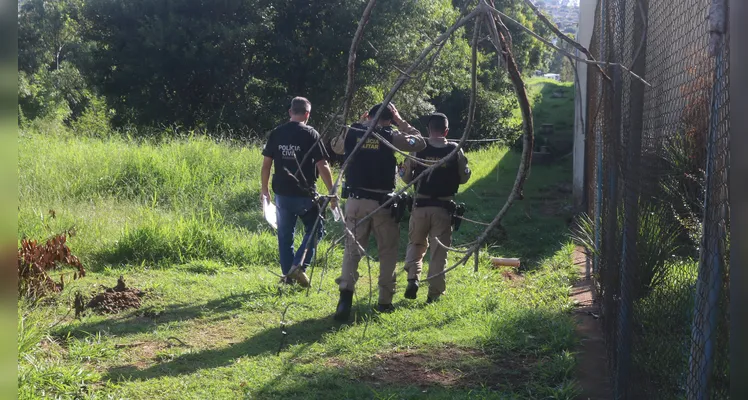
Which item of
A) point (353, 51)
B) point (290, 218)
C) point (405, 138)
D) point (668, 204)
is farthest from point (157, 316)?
point (353, 51)

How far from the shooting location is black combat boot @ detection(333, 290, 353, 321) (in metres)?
6.06

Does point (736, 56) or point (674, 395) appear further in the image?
point (674, 395)

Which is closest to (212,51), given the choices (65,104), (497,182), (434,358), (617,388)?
(497,182)

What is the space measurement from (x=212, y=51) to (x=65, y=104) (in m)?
23.6

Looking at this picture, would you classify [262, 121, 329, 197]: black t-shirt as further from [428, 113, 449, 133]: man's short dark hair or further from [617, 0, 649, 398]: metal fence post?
[617, 0, 649, 398]: metal fence post

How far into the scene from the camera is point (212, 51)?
21.1m

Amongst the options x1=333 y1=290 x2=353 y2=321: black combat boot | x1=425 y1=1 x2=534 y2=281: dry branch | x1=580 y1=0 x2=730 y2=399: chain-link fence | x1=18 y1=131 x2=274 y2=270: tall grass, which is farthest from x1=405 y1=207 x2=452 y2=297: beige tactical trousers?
x1=425 y1=1 x2=534 y2=281: dry branch

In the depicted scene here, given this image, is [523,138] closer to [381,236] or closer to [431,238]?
[381,236]

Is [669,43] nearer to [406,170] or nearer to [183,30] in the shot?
[406,170]

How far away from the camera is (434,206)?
658 cm

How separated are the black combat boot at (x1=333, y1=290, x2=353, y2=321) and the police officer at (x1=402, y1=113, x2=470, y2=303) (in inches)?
33.3

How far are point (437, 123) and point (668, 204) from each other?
2.48 meters

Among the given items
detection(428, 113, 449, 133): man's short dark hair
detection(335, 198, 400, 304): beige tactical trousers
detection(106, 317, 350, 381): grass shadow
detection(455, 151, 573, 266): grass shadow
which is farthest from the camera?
detection(455, 151, 573, 266): grass shadow

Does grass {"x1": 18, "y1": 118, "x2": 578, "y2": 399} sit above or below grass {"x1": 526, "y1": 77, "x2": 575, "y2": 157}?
below
